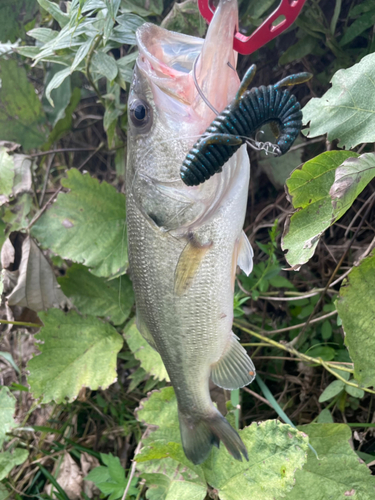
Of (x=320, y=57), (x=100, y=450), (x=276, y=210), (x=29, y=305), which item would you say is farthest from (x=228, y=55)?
(x=100, y=450)

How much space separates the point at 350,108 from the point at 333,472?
40.5 inches

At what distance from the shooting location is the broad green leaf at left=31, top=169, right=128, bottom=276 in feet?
5.12

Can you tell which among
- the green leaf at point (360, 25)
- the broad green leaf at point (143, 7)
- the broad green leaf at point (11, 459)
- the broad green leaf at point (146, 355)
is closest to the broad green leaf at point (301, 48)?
the green leaf at point (360, 25)

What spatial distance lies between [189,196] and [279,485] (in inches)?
32.6

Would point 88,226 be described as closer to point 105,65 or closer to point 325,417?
point 105,65

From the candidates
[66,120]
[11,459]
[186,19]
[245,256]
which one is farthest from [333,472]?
[66,120]

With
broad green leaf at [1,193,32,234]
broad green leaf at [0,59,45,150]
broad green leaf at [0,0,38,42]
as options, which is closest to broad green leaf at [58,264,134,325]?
broad green leaf at [1,193,32,234]

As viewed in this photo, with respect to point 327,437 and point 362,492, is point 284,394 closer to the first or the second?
point 327,437

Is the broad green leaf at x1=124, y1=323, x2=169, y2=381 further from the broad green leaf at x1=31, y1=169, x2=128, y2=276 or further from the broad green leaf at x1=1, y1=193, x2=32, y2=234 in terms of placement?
the broad green leaf at x1=1, y1=193, x2=32, y2=234

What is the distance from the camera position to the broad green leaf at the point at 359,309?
97cm

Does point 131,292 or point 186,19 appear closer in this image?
point 186,19

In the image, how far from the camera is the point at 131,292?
1759mm

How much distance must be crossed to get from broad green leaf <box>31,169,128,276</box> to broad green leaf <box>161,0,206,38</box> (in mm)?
623

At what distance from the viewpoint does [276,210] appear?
1.77 meters
